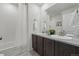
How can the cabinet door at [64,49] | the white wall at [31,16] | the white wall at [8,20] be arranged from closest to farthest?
the cabinet door at [64,49]
the white wall at [8,20]
the white wall at [31,16]

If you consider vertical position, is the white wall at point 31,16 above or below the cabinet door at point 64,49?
above

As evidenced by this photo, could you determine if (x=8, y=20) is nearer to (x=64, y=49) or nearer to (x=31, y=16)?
(x=31, y=16)

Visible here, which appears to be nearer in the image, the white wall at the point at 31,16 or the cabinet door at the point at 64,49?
the cabinet door at the point at 64,49

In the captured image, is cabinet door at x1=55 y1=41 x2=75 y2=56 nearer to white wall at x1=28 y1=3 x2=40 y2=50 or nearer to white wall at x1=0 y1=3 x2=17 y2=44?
white wall at x1=28 y1=3 x2=40 y2=50

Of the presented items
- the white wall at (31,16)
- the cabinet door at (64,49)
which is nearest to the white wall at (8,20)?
the white wall at (31,16)

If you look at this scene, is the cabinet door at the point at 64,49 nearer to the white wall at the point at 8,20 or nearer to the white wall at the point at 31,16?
the white wall at the point at 31,16

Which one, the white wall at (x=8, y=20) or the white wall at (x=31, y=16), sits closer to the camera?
the white wall at (x=8, y=20)

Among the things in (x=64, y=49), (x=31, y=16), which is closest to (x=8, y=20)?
(x=31, y=16)

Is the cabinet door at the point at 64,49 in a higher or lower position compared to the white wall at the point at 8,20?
lower

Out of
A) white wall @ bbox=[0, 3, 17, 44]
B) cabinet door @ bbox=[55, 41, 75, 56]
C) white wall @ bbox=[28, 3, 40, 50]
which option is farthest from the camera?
white wall @ bbox=[28, 3, 40, 50]

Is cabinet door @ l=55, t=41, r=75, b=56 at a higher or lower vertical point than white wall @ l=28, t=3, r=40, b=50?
lower

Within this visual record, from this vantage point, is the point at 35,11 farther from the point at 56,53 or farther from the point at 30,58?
the point at 30,58

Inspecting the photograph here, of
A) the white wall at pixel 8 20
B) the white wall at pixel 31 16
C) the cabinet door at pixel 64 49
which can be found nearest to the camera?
the cabinet door at pixel 64 49

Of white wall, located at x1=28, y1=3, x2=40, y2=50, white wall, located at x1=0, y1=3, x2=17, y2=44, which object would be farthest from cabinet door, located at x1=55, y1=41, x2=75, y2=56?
white wall, located at x1=0, y1=3, x2=17, y2=44
